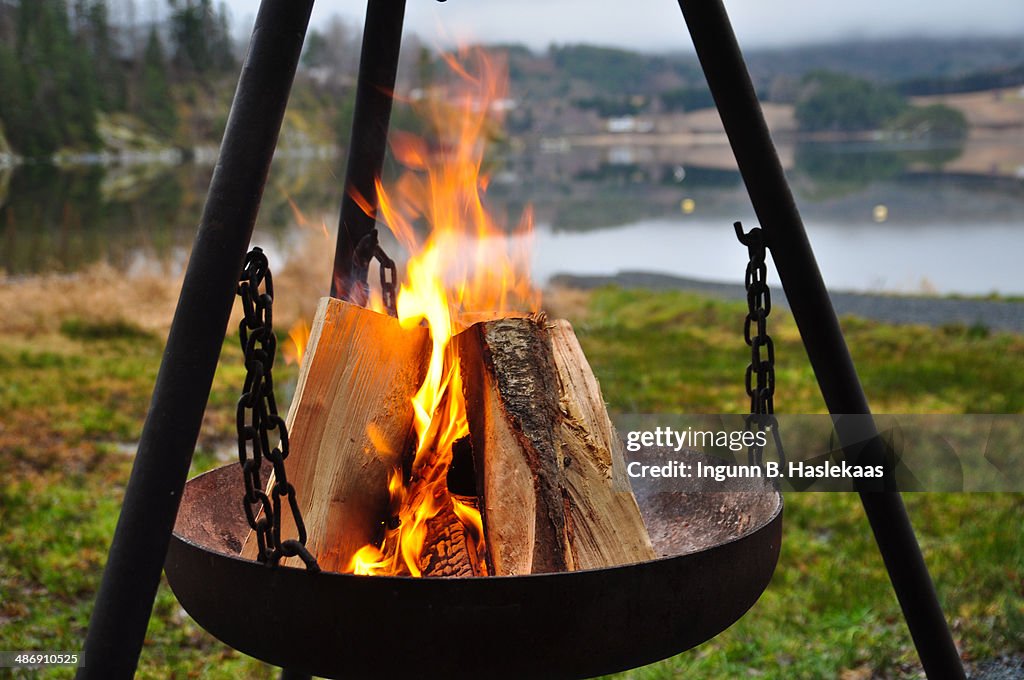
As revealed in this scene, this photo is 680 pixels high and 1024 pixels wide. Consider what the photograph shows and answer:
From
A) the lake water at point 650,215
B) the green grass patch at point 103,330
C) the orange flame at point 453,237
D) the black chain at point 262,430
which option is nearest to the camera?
the black chain at point 262,430

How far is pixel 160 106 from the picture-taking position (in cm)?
4956

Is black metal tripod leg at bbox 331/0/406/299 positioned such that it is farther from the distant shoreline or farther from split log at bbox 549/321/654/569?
the distant shoreline

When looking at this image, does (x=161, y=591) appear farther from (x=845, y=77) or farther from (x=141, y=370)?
(x=845, y=77)

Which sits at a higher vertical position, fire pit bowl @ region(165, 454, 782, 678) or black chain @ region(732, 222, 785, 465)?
black chain @ region(732, 222, 785, 465)

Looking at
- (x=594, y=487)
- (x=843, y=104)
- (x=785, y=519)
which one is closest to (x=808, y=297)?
(x=594, y=487)

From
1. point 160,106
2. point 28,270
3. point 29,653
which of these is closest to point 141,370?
point 29,653

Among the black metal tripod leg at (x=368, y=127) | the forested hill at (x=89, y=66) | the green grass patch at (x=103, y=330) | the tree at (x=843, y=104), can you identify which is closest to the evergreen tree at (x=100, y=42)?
the forested hill at (x=89, y=66)

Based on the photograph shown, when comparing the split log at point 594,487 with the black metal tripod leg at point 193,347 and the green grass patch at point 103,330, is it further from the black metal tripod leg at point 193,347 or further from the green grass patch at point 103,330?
the green grass patch at point 103,330

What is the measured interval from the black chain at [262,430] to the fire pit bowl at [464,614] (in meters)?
0.05

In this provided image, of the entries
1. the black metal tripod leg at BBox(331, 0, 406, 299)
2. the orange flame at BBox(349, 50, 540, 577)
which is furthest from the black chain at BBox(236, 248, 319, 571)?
the black metal tripod leg at BBox(331, 0, 406, 299)

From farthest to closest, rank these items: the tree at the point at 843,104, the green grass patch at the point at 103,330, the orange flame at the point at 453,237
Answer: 1. the tree at the point at 843,104
2. the green grass patch at the point at 103,330
3. the orange flame at the point at 453,237

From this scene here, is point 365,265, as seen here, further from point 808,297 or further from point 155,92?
point 155,92

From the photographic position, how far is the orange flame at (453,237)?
2029 millimetres

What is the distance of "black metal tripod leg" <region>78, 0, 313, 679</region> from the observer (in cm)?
127
